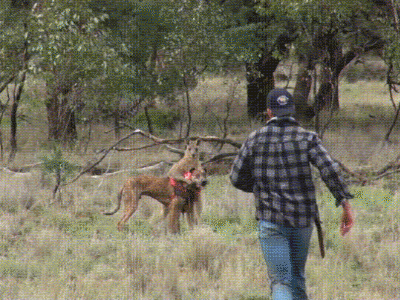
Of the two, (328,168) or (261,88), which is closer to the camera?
(328,168)

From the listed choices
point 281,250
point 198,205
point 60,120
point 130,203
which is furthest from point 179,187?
point 60,120

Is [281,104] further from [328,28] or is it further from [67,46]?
[328,28]

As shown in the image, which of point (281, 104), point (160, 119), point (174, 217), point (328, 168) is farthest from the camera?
point (160, 119)

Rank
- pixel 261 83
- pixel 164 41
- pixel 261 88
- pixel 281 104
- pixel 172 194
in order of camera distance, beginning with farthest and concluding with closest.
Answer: pixel 261 88 < pixel 261 83 < pixel 164 41 < pixel 172 194 < pixel 281 104

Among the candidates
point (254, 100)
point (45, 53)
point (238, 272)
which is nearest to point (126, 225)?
point (238, 272)

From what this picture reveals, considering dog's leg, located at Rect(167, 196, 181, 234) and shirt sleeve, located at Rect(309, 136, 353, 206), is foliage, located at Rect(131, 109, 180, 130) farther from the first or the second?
shirt sleeve, located at Rect(309, 136, 353, 206)

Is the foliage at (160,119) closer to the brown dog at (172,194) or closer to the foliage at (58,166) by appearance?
the foliage at (58,166)

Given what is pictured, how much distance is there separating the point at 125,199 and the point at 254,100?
1533 centimetres

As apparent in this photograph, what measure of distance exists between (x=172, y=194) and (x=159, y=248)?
1049 millimetres

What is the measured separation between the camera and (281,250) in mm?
5141

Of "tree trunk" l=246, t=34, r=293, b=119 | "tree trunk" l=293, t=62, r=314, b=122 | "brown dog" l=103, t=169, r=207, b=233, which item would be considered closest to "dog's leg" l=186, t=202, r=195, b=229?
"brown dog" l=103, t=169, r=207, b=233

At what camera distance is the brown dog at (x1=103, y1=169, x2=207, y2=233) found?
365 inches

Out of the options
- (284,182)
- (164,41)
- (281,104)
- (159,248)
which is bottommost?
(159,248)

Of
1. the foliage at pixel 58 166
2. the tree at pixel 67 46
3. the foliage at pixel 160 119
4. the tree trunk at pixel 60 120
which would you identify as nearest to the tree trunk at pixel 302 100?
the foliage at pixel 160 119
